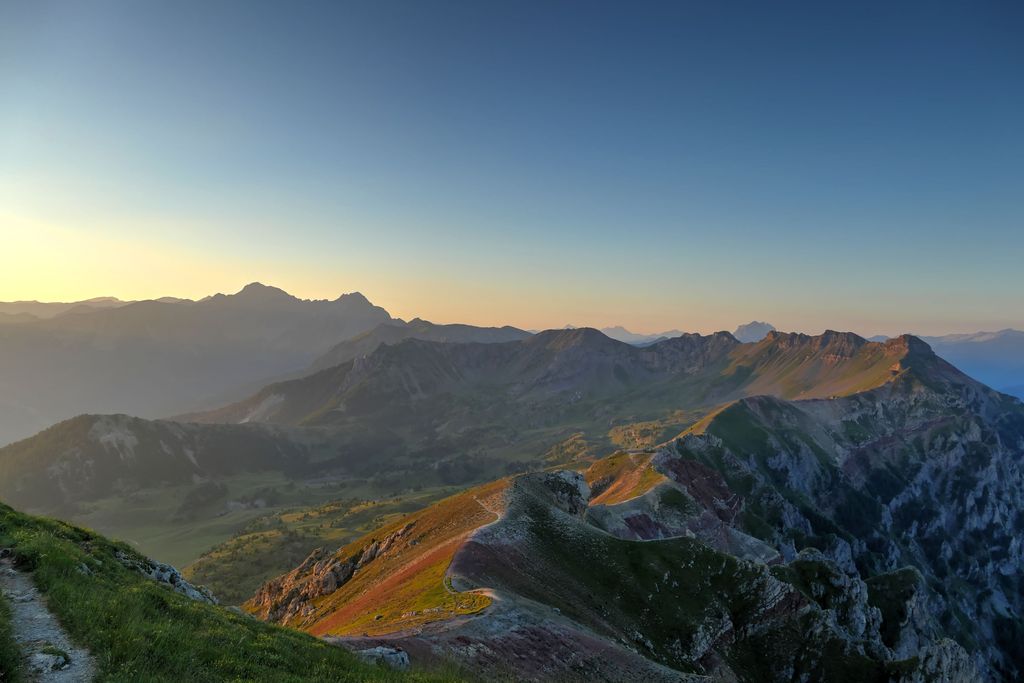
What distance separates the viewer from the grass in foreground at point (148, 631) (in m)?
17.0

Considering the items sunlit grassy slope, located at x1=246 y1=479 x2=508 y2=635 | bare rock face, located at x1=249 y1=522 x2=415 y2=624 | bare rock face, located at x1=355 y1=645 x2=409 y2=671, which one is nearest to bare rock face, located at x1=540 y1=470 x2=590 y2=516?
sunlit grassy slope, located at x1=246 y1=479 x2=508 y2=635

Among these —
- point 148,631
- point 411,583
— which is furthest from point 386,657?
point 411,583

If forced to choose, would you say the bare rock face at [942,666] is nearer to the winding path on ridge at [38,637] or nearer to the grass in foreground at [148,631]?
the grass in foreground at [148,631]

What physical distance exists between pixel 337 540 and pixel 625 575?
479ft

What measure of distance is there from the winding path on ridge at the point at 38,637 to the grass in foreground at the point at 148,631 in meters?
0.31

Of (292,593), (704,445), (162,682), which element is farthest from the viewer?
(704,445)

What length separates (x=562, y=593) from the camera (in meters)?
61.5

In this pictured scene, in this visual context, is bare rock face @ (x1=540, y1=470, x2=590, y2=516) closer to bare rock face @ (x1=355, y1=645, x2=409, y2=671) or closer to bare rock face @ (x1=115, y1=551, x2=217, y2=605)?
bare rock face @ (x1=355, y1=645, x2=409, y2=671)

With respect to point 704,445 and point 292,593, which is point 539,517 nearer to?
point 292,593

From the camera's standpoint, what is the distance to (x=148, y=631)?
60.3ft

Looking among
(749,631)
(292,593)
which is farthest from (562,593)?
(292,593)

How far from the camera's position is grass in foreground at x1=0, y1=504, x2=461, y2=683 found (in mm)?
16984

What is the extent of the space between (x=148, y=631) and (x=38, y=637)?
3.04 metres

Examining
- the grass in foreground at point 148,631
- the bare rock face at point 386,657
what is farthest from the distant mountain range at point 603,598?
the grass in foreground at point 148,631
